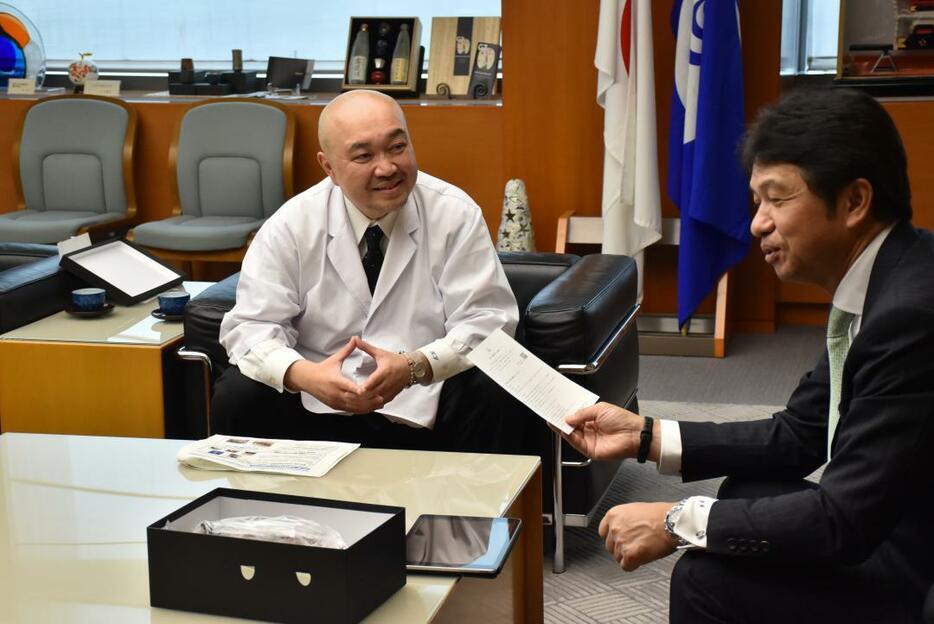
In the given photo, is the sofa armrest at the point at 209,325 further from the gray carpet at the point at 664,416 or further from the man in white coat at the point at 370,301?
the gray carpet at the point at 664,416

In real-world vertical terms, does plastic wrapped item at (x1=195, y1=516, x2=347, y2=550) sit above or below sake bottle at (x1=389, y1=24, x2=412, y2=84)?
below

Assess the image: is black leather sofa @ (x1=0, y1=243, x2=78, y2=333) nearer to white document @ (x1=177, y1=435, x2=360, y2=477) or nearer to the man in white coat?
the man in white coat

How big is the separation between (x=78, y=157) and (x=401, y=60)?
1.88m

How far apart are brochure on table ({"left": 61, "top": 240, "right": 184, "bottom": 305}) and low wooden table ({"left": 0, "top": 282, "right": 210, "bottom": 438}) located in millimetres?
364

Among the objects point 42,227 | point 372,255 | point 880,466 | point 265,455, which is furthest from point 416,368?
point 42,227

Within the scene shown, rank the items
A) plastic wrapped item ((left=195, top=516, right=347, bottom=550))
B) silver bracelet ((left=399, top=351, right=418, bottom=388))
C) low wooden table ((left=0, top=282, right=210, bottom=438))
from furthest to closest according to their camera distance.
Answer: low wooden table ((left=0, top=282, right=210, bottom=438)) < silver bracelet ((left=399, top=351, right=418, bottom=388)) < plastic wrapped item ((left=195, top=516, right=347, bottom=550))

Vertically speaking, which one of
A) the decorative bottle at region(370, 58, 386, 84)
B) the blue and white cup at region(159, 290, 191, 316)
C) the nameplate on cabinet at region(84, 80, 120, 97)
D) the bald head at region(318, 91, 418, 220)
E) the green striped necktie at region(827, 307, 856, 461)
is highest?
the decorative bottle at region(370, 58, 386, 84)

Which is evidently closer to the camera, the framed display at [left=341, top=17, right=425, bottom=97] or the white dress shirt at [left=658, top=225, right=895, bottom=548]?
the white dress shirt at [left=658, top=225, right=895, bottom=548]

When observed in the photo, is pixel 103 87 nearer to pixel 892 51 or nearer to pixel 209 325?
pixel 209 325

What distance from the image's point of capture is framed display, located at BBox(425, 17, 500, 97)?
5996 mm

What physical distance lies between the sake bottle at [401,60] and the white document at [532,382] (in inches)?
149

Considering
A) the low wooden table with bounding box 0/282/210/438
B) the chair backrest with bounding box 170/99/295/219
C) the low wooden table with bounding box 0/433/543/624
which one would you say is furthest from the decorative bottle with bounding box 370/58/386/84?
the low wooden table with bounding box 0/433/543/624

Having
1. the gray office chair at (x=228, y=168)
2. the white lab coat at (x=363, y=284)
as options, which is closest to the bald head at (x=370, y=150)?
the white lab coat at (x=363, y=284)

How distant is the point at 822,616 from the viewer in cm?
183
